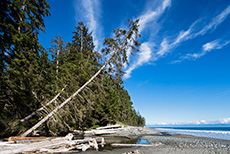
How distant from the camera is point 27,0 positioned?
9203mm

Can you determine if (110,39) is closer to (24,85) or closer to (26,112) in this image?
(24,85)

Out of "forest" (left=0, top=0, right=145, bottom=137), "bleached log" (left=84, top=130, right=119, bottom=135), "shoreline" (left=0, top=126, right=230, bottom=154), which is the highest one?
"forest" (left=0, top=0, right=145, bottom=137)

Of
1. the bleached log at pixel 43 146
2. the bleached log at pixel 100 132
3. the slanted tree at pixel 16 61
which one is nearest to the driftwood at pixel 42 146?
the bleached log at pixel 43 146

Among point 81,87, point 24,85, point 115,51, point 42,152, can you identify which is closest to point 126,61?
point 115,51

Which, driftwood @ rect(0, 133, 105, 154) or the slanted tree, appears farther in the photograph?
the slanted tree

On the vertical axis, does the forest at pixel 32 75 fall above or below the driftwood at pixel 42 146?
above

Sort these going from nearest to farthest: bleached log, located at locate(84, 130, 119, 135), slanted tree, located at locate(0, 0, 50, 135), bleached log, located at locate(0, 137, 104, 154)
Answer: bleached log, located at locate(0, 137, 104, 154)
slanted tree, located at locate(0, 0, 50, 135)
bleached log, located at locate(84, 130, 119, 135)

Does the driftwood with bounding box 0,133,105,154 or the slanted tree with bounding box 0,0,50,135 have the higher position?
the slanted tree with bounding box 0,0,50,135

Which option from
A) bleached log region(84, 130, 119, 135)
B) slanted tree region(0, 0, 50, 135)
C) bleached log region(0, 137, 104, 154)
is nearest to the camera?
bleached log region(0, 137, 104, 154)

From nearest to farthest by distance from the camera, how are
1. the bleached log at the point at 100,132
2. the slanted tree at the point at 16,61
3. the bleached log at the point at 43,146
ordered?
the bleached log at the point at 43,146 < the slanted tree at the point at 16,61 < the bleached log at the point at 100,132

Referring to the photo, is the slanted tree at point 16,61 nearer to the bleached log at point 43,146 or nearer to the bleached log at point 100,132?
the bleached log at point 43,146

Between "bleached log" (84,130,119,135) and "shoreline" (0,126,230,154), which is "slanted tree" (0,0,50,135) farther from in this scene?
"bleached log" (84,130,119,135)

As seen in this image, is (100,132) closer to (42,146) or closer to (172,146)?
(172,146)

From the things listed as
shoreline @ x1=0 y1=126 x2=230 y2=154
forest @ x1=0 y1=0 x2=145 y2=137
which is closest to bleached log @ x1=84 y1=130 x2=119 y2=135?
shoreline @ x1=0 y1=126 x2=230 y2=154
